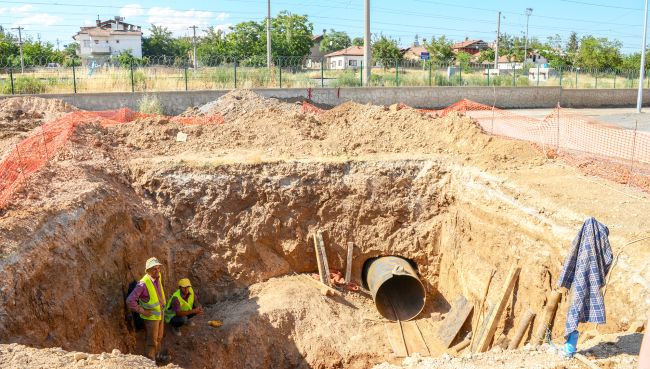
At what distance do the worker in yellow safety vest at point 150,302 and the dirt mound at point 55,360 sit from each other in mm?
2129

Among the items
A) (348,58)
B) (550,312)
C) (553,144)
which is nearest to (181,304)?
(550,312)

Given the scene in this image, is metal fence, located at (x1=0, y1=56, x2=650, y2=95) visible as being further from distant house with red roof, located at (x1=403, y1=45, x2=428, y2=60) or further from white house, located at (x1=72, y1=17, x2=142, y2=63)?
white house, located at (x1=72, y1=17, x2=142, y2=63)

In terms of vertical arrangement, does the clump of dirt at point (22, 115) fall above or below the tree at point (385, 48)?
below

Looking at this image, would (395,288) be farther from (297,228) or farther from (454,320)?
(297,228)

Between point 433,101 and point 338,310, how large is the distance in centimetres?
1819

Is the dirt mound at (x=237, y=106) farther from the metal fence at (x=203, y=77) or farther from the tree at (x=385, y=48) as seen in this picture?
the tree at (x=385, y=48)

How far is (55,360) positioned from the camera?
17.5 feet

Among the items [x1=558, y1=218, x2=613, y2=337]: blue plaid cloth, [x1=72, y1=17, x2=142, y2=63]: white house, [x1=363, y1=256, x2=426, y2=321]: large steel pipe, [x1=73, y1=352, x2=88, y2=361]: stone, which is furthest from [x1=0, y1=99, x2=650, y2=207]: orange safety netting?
[x1=72, y1=17, x2=142, y2=63]: white house

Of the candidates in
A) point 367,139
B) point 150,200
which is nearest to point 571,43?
point 367,139

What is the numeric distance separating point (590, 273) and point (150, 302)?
574cm

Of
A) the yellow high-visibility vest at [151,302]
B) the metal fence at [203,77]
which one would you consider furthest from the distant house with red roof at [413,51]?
the yellow high-visibility vest at [151,302]

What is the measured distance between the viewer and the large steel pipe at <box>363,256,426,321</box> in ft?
35.3

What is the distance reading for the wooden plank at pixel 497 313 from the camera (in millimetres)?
8812

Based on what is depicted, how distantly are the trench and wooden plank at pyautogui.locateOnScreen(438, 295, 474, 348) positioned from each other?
0.24 meters
